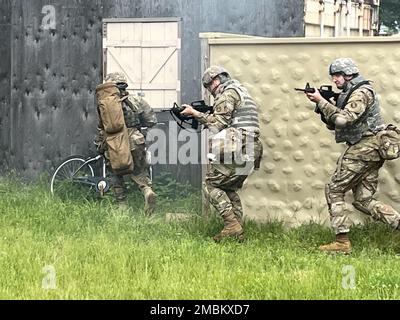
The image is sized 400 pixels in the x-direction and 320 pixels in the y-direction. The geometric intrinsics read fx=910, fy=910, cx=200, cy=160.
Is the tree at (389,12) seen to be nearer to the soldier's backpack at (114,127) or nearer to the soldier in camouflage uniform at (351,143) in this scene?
the soldier's backpack at (114,127)

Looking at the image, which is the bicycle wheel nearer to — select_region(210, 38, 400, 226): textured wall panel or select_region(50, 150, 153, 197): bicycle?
select_region(50, 150, 153, 197): bicycle

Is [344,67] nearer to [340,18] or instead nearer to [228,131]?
[228,131]

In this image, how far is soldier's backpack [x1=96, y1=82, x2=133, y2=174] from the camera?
11.3 m

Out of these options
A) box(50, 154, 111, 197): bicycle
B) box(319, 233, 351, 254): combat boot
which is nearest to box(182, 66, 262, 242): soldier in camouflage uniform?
box(319, 233, 351, 254): combat boot

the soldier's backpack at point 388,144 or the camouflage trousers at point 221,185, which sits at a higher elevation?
the soldier's backpack at point 388,144

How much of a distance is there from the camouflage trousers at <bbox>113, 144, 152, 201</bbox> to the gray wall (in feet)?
3.76

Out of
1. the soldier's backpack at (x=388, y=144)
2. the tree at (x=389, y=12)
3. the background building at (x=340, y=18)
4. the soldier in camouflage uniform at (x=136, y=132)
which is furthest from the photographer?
the tree at (x=389, y=12)

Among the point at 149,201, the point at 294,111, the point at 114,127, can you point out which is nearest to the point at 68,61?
the point at 114,127

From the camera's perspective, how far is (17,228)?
10.0 meters

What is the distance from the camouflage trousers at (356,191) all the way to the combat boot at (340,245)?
2.8 inches

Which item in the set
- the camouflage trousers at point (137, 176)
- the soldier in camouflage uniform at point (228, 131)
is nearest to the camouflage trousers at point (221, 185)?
the soldier in camouflage uniform at point (228, 131)

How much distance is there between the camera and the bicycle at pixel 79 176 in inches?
488

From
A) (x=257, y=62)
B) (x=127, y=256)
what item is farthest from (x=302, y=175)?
(x=127, y=256)

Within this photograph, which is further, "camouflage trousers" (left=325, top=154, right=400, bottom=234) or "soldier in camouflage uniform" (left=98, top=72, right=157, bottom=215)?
"soldier in camouflage uniform" (left=98, top=72, right=157, bottom=215)
